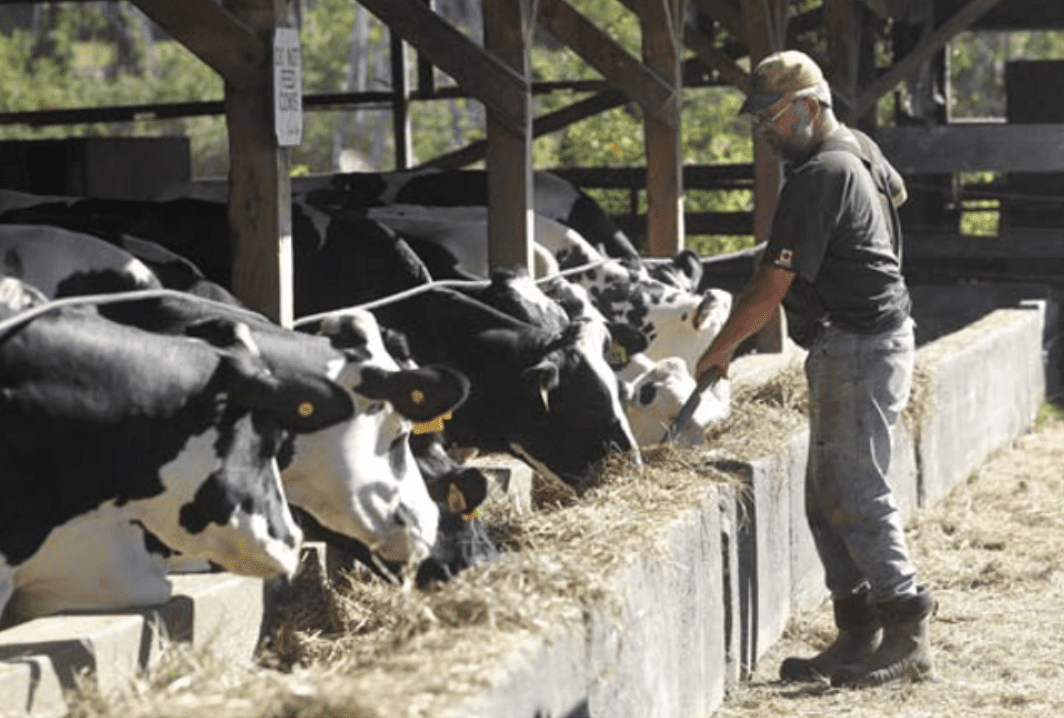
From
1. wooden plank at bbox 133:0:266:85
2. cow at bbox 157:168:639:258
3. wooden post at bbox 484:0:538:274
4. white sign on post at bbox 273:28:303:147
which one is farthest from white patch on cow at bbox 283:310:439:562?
cow at bbox 157:168:639:258

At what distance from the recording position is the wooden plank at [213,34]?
6.84 metres

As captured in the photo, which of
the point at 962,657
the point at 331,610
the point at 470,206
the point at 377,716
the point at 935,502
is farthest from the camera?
the point at 470,206

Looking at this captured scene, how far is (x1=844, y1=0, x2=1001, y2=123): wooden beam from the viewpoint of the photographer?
15555 millimetres

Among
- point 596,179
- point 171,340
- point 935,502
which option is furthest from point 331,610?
point 596,179

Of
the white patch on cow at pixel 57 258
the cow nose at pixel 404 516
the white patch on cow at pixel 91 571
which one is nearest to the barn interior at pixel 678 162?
the white patch on cow at pixel 91 571

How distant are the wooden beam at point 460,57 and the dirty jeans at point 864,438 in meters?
2.38

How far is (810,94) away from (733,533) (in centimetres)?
148

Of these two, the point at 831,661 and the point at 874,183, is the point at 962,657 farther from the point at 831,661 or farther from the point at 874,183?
the point at 874,183

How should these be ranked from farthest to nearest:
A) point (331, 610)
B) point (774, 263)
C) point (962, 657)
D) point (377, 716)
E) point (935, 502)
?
1. point (935, 502)
2. point (962, 657)
3. point (774, 263)
4. point (331, 610)
5. point (377, 716)

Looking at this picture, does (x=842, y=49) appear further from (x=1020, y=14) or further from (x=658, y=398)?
(x=658, y=398)

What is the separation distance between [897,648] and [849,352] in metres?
0.98

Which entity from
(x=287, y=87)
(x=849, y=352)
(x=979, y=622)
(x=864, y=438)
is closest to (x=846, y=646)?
(x=864, y=438)

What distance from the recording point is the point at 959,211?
18797mm

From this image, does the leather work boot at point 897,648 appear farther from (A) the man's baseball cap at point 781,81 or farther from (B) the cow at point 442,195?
(B) the cow at point 442,195
